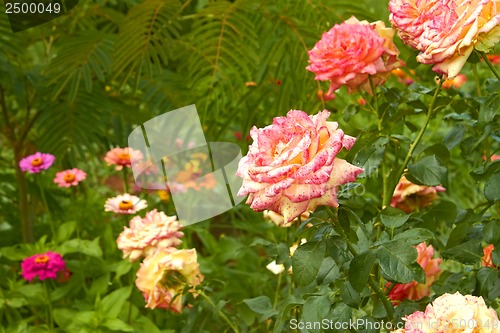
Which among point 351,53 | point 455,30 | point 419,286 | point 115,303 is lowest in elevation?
point 115,303

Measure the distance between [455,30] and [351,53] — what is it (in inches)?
9.9

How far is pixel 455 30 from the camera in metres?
1.05

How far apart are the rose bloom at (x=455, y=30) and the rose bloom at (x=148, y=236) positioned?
677 mm

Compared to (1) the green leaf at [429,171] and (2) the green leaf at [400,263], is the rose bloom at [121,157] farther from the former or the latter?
(2) the green leaf at [400,263]

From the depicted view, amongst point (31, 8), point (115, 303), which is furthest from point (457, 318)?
point (31, 8)

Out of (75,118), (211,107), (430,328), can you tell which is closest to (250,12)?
(211,107)

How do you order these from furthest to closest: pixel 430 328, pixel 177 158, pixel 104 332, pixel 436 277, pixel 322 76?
pixel 177 158, pixel 104 332, pixel 436 277, pixel 322 76, pixel 430 328

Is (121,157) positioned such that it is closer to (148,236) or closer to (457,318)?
(148,236)

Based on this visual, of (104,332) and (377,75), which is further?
(104,332)

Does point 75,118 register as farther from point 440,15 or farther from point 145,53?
point 440,15

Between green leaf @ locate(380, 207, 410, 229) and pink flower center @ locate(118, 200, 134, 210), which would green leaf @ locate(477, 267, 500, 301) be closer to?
green leaf @ locate(380, 207, 410, 229)

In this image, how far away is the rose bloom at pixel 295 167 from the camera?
91cm

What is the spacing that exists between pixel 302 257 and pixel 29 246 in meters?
1.12

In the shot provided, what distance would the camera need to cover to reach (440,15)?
106cm
